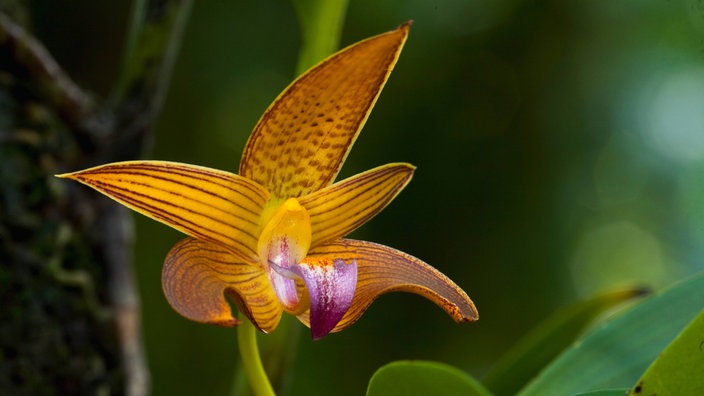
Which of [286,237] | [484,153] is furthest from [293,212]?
[484,153]

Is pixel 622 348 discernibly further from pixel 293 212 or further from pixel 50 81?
pixel 50 81

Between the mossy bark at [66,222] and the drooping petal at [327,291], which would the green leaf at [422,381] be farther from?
the mossy bark at [66,222]

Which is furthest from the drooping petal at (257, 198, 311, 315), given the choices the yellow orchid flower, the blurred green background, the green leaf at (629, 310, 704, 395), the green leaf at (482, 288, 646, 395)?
the blurred green background

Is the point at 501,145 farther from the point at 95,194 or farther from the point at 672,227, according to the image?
the point at 95,194

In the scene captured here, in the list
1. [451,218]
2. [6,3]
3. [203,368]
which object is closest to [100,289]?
[6,3]

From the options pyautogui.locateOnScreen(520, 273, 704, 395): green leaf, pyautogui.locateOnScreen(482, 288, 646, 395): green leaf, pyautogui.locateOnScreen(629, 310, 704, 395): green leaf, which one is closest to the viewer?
pyautogui.locateOnScreen(629, 310, 704, 395): green leaf

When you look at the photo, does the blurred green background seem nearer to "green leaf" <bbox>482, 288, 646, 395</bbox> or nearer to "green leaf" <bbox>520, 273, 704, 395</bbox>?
"green leaf" <bbox>482, 288, 646, 395</bbox>
